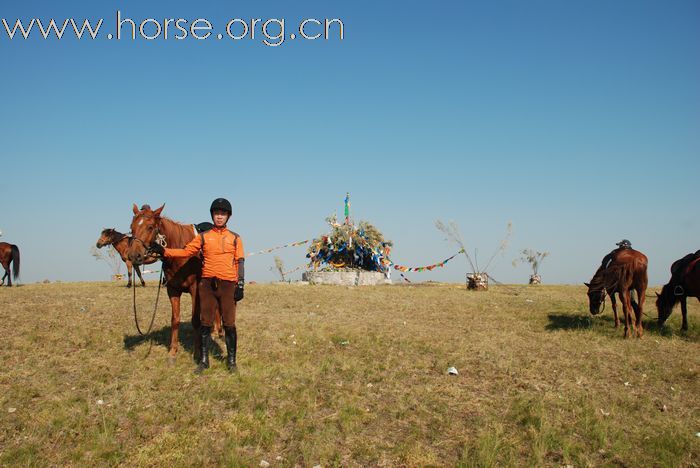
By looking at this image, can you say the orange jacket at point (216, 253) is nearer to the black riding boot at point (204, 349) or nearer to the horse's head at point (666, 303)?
the black riding boot at point (204, 349)

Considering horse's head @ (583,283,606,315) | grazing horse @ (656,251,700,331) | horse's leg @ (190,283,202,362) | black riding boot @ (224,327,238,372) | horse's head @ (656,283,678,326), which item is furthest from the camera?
horse's head @ (656,283,678,326)

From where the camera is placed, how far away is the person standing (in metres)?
8.11

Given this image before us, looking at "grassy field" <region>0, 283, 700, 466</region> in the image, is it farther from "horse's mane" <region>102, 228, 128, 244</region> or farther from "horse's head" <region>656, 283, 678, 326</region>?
"horse's mane" <region>102, 228, 128, 244</region>

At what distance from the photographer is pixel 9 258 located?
877 inches

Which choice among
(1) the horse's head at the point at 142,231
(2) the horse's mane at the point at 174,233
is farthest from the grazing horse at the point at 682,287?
(1) the horse's head at the point at 142,231

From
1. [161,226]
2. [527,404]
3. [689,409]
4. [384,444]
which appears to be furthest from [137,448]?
[689,409]

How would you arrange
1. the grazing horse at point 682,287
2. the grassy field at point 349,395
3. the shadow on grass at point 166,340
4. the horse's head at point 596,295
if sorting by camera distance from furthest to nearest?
the horse's head at point 596,295
the grazing horse at point 682,287
the shadow on grass at point 166,340
the grassy field at point 349,395

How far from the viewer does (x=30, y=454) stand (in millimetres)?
5211

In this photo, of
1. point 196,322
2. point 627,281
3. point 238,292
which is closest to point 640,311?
point 627,281

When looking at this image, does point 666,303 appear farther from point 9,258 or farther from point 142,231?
point 9,258

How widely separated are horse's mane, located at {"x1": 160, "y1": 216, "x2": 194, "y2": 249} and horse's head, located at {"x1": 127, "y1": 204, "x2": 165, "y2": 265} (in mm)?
198

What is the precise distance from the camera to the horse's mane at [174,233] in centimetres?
850

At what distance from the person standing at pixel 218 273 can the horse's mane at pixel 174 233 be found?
458mm

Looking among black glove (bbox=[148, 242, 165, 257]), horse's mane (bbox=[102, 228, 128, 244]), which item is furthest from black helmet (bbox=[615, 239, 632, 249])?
horse's mane (bbox=[102, 228, 128, 244])
